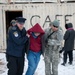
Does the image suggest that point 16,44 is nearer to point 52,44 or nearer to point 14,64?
point 14,64

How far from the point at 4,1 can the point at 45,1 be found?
2031 millimetres

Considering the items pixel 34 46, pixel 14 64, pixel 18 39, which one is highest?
pixel 18 39

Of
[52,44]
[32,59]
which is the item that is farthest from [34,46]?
[52,44]

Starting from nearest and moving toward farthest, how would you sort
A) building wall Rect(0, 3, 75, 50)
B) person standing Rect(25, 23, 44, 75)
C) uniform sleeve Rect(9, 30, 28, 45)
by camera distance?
uniform sleeve Rect(9, 30, 28, 45), person standing Rect(25, 23, 44, 75), building wall Rect(0, 3, 75, 50)

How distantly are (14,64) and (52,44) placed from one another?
1073 mm

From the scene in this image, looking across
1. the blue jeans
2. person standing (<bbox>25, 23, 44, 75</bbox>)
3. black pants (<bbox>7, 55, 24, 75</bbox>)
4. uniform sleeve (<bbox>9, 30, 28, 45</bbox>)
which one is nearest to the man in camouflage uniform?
person standing (<bbox>25, 23, 44, 75</bbox>)

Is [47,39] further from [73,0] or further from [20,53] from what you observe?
[73,0]

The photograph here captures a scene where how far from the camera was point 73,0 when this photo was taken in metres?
14.1

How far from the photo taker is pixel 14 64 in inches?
259

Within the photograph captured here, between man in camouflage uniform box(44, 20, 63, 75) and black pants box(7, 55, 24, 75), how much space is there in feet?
2.45

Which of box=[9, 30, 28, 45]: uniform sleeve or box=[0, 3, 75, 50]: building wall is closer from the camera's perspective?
box=[9, 30, 28, 45]: uniform sleeve

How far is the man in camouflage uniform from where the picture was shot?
6911mm

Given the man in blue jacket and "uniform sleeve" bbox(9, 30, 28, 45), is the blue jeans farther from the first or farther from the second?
"uniform sleeve" bbox(9, 30, 28, 45)

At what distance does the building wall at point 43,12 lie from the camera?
556 inches
